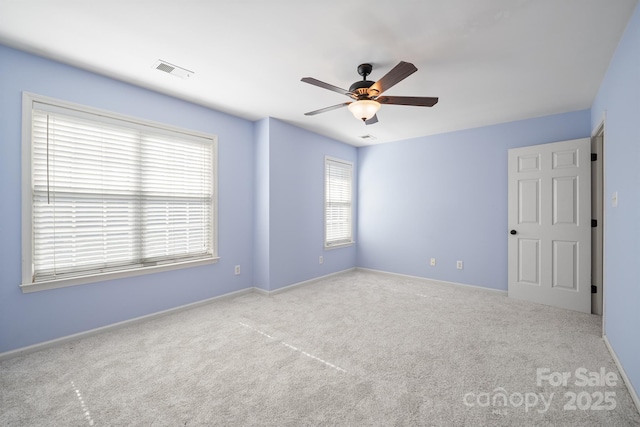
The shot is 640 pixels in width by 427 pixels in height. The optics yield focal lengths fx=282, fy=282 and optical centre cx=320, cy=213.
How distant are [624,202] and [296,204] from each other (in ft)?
11.7

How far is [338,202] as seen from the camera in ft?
18.0

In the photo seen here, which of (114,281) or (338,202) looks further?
(338,202)

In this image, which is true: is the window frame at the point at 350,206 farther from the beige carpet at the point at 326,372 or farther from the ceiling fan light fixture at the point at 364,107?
the ceiling fan light fixture at the point at 364,107

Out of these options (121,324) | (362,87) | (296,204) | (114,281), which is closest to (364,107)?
(362,87)

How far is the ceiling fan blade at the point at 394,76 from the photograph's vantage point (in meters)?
1.96

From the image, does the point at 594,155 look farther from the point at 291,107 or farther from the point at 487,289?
the point at 291,107

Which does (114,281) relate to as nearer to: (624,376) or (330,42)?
(330,42)

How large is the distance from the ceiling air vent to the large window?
721mm

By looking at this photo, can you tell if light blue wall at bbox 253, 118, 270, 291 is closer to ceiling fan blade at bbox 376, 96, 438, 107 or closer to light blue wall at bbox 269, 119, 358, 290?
light blue wall at bbox 269, 119, 358, 290

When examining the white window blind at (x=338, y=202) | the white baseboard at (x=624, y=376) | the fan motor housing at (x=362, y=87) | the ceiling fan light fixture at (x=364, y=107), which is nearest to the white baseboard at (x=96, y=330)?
the white window blind at (x=338, y=202)

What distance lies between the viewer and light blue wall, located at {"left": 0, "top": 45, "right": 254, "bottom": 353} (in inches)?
92.1


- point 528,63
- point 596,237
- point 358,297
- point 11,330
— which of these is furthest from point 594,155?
point 11,330

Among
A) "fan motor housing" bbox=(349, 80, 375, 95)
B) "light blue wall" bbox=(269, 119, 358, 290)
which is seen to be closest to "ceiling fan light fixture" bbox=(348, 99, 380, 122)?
"fan motor housing" bbox=(349, 80, 375, 95)

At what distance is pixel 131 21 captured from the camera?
2.03 meters
